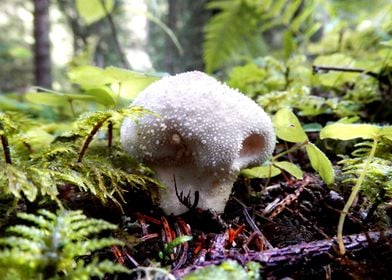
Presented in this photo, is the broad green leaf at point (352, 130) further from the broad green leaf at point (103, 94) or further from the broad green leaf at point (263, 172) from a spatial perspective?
the broad green leaf at point (103, 94)

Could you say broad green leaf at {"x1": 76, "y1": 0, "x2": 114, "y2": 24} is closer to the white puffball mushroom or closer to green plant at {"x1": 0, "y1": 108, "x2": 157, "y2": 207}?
green plant at {"x1": 0, "y1": 108, "x2": 157, "y2": 207}

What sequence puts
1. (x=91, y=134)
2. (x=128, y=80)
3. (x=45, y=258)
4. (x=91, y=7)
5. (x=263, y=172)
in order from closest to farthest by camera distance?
(x=45, y=258), (x=91, y=134), (x=263, y=172), (x=128, y=80), (x=91, y=7)

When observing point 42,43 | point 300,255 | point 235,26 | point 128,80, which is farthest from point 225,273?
point 42,43

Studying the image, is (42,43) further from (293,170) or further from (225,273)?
(225,273)

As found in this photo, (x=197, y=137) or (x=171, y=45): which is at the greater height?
(x=171, y=45)

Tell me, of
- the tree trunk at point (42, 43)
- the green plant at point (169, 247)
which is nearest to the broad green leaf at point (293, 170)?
the green plant at point (169, 247)
